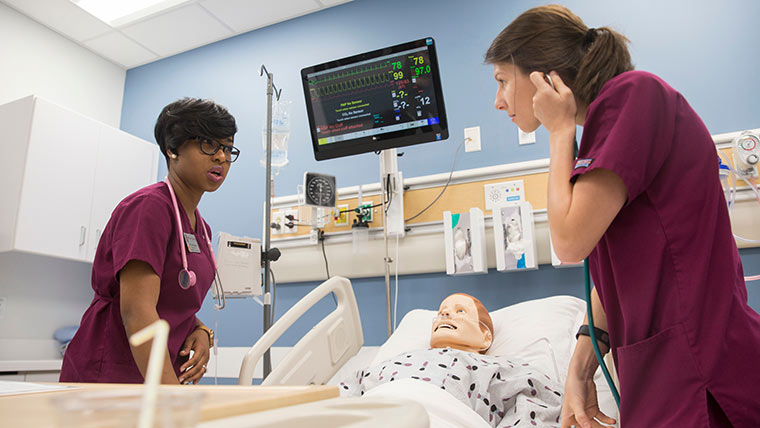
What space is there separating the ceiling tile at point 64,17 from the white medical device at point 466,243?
301 centimetres

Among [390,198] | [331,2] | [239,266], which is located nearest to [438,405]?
[239,266]

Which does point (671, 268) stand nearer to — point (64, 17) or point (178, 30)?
point (178, 30)

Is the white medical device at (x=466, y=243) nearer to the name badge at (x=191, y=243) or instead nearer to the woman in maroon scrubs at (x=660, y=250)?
the name badge at (x=191, y=243)

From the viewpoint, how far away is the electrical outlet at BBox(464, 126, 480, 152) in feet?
9.02

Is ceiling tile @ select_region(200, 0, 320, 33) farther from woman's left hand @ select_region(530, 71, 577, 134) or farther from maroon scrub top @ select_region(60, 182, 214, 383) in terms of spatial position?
woman's left hand @ select_region(530, 71, 577, 134)

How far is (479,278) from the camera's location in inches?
100

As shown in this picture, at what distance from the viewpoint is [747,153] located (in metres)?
2.11

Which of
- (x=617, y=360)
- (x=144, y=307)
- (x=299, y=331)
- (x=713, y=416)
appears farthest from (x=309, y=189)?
(x=713, y=416)

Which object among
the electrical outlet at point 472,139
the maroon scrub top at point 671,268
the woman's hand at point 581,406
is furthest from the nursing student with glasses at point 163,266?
the electrical outlet at point 472,139

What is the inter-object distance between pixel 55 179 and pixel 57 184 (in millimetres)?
33

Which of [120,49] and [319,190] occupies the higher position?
[120,49]

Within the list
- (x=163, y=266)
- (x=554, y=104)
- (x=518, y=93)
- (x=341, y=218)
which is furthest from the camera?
(x=341, y=218)

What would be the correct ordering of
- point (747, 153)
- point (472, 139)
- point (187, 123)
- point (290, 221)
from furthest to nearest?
point (290, 221)
point (472, 139)
point (747, 153)
point (187, 123)

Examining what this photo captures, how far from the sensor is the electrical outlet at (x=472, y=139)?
2750mm
